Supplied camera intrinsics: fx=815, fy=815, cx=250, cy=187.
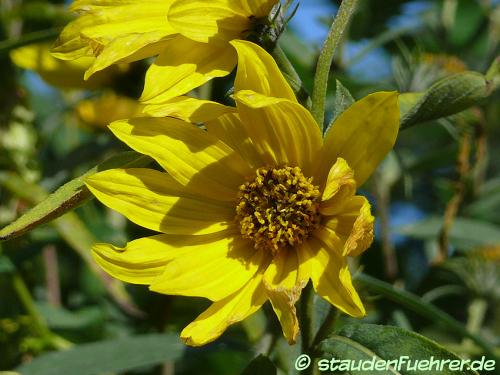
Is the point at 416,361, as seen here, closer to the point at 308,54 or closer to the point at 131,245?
the point at 131,245

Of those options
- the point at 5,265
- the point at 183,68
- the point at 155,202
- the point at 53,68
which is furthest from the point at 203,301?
the point at 183,68

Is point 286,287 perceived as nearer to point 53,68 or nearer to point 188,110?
point 188,110

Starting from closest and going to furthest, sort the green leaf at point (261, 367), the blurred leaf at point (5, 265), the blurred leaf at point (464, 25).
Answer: the green leaf at point (261, 367) < the blurred leaf at point (5, 265) < the blurred leaf at point (464, 25)

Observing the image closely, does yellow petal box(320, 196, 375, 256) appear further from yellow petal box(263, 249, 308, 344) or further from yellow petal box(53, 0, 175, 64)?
yellow petal box(53, 0, 175, 64)

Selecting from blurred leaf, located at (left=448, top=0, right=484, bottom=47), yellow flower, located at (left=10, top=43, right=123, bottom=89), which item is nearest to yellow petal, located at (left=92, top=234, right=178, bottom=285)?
yellow flower, located at (left=10, top=43, right=123, bottom=89)

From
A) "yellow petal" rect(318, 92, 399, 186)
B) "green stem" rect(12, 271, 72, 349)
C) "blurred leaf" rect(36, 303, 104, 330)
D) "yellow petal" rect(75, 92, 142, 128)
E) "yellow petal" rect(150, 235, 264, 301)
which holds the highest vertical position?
"yellow petal" rect(318, 92, 399, 186)

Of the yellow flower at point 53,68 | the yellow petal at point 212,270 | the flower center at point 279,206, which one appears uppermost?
the flower center at point 279,206

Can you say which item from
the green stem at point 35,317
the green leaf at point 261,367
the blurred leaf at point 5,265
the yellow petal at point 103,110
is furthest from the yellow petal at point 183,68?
the yellow petal at point 103,110

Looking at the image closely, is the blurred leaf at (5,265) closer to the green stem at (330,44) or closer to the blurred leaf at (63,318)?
the blurred leaf at (63,318)
